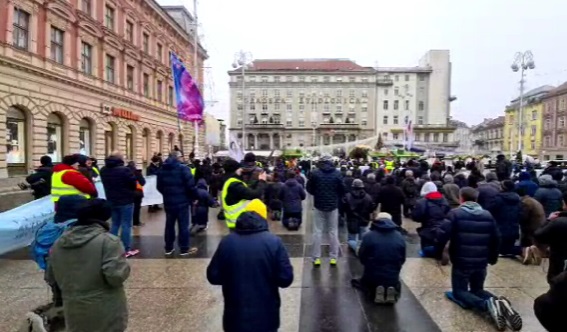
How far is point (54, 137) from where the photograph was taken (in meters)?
23.1

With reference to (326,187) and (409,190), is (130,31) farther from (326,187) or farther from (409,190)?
(326,187)

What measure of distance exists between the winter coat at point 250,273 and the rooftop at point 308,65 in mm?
98401

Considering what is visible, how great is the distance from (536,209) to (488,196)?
3.00 feet

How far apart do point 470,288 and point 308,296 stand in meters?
2.16

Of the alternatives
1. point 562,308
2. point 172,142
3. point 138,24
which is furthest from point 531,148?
point 562,308

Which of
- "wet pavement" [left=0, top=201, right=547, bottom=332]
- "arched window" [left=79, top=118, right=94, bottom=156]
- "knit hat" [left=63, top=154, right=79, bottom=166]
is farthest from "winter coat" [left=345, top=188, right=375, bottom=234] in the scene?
"arched window" [left=79, top=118, right=94, bottom=156]

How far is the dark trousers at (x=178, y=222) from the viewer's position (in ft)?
22.7

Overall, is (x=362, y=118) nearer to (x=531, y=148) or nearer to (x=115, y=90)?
(x=531, y=148)

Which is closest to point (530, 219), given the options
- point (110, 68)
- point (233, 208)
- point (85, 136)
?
point (233, 208)

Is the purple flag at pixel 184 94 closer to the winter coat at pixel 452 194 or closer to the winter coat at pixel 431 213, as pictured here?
the winter coat at pixel 431 213

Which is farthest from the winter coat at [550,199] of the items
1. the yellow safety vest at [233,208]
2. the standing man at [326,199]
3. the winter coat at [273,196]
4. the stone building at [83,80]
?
the stone building at [83,80]

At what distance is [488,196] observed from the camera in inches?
300

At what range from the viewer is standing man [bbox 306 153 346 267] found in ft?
21.1

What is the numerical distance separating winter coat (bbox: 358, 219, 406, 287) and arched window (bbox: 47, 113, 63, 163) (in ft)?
75.1
